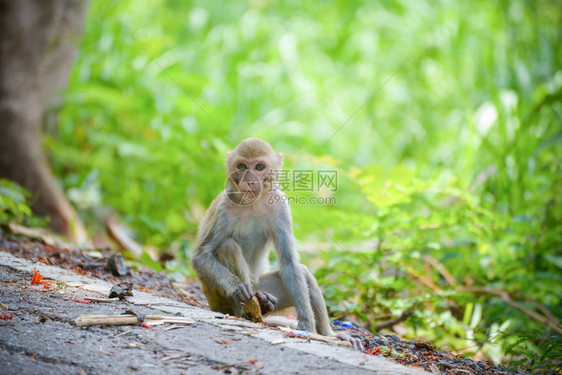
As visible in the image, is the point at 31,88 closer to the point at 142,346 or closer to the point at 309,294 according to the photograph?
the point at 309,294

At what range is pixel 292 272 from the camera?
401 centimetres

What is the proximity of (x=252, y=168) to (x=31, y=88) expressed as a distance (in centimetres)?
438

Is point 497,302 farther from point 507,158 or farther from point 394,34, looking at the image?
point 394,34

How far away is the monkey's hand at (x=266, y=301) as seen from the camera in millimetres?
3846

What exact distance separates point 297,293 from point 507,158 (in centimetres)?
463

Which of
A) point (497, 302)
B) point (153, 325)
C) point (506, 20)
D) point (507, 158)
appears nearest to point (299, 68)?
point (506, 20)

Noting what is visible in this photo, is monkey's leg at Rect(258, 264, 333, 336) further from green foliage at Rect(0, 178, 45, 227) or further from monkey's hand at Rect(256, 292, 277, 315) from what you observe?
green foliage at Rect(0, 178, 45, 227)

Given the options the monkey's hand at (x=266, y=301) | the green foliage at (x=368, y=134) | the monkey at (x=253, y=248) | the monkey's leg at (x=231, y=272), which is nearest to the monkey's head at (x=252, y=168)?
the monkey at (x=253, y=248)

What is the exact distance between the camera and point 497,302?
6137mm

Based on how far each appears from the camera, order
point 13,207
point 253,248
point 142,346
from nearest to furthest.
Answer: point 142,346, point 253,248, point 13,207

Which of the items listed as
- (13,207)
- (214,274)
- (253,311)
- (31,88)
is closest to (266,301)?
(253,311)

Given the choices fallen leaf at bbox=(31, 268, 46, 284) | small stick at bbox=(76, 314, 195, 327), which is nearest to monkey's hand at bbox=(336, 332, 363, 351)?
small stick at bbox=(76, 314, 195, 327)

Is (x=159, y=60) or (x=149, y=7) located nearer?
(x=159, y=60)

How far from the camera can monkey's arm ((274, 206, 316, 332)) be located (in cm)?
376
